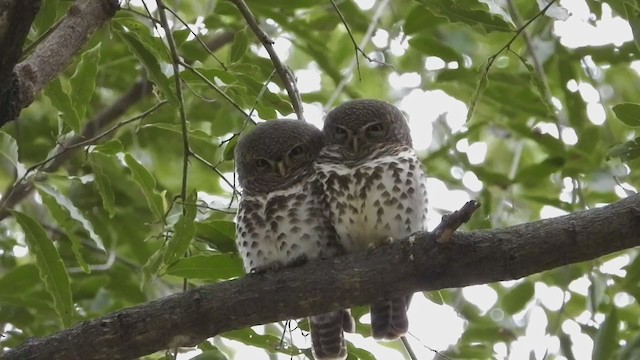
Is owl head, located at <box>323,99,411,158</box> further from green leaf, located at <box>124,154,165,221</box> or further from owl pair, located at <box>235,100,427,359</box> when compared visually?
green leaf, located at <box>124,154,165,221</box>

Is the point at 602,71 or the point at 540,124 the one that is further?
the point at 602,71

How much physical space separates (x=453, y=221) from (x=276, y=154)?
4.29ft

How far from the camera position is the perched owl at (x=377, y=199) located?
3.32 metres

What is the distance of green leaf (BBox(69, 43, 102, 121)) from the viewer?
3.33 metres

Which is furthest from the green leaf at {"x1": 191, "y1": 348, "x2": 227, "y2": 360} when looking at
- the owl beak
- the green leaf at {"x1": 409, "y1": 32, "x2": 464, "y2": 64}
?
the green leaf at {"x1": 409, "y1": 32, "x2": 464, "y2": 64}

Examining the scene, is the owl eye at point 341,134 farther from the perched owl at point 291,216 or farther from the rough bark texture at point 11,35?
the rough bark texture at point 11,35

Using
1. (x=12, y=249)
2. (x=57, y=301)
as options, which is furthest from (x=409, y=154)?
(x=12, y=249)

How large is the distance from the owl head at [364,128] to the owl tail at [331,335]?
529 millimetres

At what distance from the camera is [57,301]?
314 cm

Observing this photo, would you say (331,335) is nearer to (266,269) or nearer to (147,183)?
(266,269)

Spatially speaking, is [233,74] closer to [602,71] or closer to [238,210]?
[238,210]

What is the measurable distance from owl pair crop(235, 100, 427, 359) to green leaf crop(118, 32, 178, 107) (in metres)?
0.55

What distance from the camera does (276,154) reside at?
3740 millimetres

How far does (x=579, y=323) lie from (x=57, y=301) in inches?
67.1
